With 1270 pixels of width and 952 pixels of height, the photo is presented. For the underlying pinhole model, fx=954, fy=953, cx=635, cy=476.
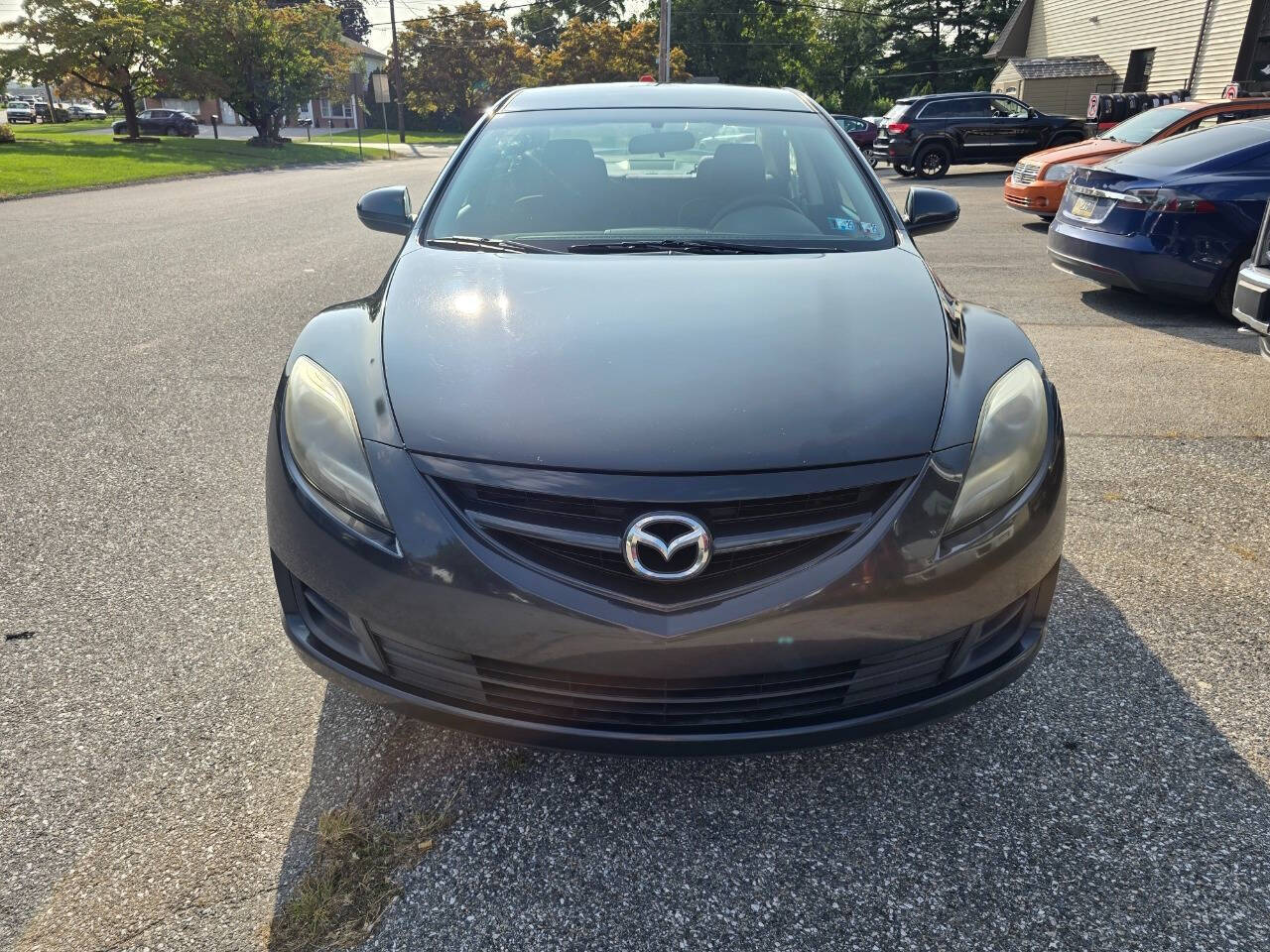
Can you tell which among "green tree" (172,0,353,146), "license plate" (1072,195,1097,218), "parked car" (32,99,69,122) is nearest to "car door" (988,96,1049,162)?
"license plate" (1072,195,1097,218)

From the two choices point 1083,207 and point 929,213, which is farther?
point 1083,207

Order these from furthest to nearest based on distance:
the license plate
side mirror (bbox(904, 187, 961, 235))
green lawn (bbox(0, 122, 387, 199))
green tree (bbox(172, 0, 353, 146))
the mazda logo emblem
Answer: green tree (bbox(172, 0, 353, 146)), green lawn (bbox(0, 122, 387, 199)), the license plate, side mirror (bbox(904, 187, 961, 235)), the mazda logo emblem

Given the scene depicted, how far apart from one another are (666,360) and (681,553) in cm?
54

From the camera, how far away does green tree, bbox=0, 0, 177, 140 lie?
27.5m

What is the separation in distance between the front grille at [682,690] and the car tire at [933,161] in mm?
19621

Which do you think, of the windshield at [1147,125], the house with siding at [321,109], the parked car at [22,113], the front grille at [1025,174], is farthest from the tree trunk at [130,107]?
the house with siding at [321,109]

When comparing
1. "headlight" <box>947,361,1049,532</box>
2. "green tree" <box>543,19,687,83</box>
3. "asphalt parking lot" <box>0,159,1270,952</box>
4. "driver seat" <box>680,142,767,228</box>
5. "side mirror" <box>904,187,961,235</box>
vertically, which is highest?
"green tree" <box>543,19,687,83</box>

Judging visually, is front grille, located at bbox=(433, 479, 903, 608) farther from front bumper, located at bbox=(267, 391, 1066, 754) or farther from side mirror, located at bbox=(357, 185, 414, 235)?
side mirror, located at bbox=(357, 185, 414, 235)

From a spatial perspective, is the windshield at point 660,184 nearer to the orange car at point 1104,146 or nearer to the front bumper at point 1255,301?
the front bumper at point 1255,301

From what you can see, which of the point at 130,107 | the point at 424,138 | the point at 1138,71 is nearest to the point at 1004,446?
the point at 1138,71

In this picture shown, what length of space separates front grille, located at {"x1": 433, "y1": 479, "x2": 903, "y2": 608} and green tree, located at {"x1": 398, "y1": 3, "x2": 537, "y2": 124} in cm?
6064

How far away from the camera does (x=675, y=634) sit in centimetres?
175

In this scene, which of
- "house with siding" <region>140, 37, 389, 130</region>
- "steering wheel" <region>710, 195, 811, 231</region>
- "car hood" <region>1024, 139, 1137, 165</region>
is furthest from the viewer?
"house with siding" <region>140, 37, 389, 130</region>

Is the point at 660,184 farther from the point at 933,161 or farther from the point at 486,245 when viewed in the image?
the point at 933,161
